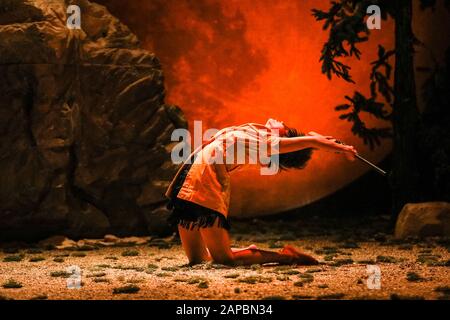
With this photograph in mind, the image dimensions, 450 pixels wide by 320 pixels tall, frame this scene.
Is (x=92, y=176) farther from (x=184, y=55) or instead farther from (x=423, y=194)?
(x=423, y=194)

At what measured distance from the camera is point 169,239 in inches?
382

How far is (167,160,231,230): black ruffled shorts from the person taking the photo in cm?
698

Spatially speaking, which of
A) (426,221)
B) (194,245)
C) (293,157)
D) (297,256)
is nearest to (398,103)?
(426,221)

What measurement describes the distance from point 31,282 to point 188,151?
3746 mm

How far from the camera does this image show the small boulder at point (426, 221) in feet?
Result: 30.5

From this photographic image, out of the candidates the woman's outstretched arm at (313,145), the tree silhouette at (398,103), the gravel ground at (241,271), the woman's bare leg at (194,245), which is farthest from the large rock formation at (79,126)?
the woman's outstretched arm at (313,145)

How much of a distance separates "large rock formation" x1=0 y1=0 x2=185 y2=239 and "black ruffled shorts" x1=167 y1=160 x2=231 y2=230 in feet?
8.18

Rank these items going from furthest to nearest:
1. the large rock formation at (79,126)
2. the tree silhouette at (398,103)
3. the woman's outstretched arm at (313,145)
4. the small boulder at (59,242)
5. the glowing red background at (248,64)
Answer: the glowing red background at (248,64) < the tree silhouette at (398,103) < the large rock formation at (79,126) < the small boulder at (59,242) < the woman's outstretched arm at (313,145)

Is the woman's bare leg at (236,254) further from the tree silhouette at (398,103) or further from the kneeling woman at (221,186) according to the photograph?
the tree silhouette at (398,103)

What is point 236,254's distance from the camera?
7168mm

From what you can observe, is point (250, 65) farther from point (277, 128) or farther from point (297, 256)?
point (297, 256)

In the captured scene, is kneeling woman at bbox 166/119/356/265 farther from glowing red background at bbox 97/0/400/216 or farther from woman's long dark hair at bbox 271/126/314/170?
glowing red background at bbox 97/0/400/216

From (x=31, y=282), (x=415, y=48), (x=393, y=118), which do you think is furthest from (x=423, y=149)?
(x=31, y=282)

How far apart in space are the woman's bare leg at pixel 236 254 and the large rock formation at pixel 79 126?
2.76 metres
